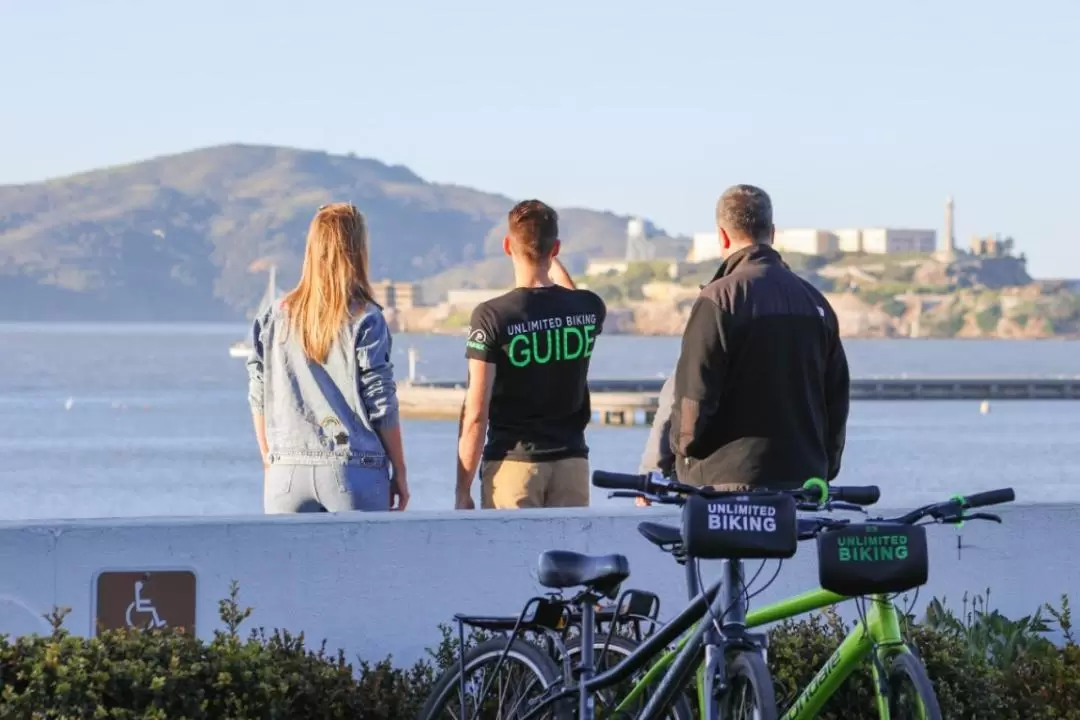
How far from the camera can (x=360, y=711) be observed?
19.2 feet

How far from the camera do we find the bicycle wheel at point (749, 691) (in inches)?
163

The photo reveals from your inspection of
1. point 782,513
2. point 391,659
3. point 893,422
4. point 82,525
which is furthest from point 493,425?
point 893,422

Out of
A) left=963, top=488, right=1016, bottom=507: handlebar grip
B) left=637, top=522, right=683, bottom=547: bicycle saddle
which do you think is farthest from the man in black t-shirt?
left=963, top=488, right=1016, bottom=507: handlebar grip

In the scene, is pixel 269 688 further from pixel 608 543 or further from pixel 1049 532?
pixel 1049 532

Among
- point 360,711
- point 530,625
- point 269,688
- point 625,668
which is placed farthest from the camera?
→ point 360,711

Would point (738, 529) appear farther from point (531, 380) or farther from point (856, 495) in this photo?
point (531, 380)

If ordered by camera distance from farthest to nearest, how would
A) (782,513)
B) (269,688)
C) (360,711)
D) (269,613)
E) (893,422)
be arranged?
(893,422) < (269,613) < (360,711) < (269,688) < (782,513)

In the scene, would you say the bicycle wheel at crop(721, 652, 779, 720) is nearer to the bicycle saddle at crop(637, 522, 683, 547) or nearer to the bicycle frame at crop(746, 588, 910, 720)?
the bicycle frame at crop(746, 588, 910, 720)

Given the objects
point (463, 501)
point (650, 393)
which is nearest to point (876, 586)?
point (463, 501)

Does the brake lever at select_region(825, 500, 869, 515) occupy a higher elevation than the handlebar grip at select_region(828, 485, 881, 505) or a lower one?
lower

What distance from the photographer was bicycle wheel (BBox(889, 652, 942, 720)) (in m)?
4.02

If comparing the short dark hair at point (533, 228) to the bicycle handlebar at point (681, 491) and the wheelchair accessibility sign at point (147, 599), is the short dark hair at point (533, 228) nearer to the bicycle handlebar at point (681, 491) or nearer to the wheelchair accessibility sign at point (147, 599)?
the wheelchair accessibility sign at point (147, 599)

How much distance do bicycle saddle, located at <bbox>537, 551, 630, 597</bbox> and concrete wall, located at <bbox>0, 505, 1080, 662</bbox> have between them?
63.6 inches

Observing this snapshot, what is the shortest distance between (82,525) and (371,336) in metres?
1.13
